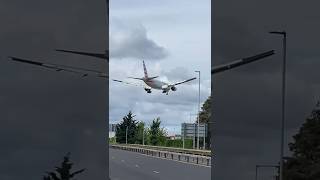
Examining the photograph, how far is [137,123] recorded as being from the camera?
20.8 m

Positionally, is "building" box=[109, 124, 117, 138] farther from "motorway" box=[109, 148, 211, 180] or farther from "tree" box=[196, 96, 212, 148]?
"tree" box=[196, 96, 212, 148]

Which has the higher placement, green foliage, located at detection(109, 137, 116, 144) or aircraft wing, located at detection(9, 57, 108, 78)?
aircraft wing, located at detection(9, 57, 108, 78)

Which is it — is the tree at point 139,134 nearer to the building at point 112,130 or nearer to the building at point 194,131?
the building at point 112,130

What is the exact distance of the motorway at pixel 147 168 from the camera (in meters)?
20.2

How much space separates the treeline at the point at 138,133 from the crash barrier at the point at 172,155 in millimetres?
194

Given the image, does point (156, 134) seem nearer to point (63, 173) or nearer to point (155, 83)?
point (155, 83)

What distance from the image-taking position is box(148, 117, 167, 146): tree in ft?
68.4

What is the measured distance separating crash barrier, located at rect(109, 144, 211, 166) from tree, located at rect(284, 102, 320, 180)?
210 cm

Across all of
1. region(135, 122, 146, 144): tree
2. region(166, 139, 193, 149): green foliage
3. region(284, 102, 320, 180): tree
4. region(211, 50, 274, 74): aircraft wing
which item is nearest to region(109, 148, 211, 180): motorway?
region(135, 122, 146, 144): tree

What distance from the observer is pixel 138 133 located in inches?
888

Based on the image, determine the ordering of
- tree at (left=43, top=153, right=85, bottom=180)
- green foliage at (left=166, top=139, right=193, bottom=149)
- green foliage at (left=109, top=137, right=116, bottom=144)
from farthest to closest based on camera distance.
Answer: green foliage at (left=166, top=139, right=193, bottom=149) → green foliage at (left=109, top=137, right=116, bottom=144) → tree at (left=43, top=153, right=85, bottom=180)

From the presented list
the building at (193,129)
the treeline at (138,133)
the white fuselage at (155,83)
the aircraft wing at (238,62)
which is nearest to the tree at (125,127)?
the treeline at (138,133)

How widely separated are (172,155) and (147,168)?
180cm

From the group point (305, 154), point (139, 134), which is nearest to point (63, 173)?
point (139, 134)
